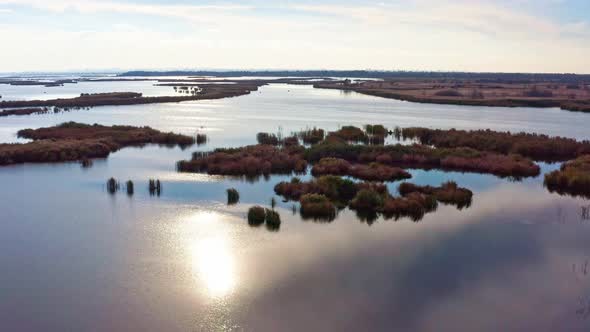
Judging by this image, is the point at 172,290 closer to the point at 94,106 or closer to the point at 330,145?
the point at 330,145

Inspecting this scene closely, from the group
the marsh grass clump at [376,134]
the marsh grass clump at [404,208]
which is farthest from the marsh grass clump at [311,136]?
the marsh grass clump at [404,208]

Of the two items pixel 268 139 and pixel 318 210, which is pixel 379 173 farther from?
pixel 268 139

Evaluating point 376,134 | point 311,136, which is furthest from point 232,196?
point 376,134

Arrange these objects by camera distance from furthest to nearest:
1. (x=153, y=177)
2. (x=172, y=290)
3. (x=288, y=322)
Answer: (x=153, y=177), (x=172, y=290), (x=288, y=322)

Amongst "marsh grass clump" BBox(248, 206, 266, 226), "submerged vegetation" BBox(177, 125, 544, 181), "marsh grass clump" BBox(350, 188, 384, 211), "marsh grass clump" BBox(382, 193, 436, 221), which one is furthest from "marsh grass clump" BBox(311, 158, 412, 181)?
"marsh grass clump" BBox(248, 206, 266, 226)

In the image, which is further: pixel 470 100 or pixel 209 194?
pixel 470 100

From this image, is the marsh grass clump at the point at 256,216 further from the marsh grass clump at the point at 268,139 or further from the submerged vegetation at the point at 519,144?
the submerged vegetation at the point at 519,144

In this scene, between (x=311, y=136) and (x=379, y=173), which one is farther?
(x=311, y=136)

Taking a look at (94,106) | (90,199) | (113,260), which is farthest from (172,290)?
(94,106)
